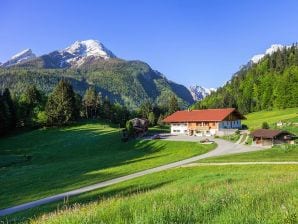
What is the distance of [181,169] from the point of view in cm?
4656

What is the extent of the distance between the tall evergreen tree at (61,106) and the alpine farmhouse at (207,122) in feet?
101

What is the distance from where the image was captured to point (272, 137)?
7662cm

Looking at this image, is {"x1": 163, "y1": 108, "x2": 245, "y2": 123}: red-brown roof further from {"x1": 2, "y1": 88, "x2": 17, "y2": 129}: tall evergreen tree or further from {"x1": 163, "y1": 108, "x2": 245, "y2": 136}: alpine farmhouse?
{"x1": 2, "y1": 88, "x2": 17, "y2": 129}: tall evergreen tree

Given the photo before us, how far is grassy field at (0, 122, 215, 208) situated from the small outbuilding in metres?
10.2

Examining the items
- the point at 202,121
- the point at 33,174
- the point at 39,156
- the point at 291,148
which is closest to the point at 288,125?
the point at 202,121

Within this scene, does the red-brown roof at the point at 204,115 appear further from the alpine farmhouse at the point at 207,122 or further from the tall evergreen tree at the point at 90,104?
the tall evergreen tree at the point at 90,104

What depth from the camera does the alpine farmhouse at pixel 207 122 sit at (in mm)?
109769

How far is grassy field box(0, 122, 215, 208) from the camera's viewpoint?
44031mm

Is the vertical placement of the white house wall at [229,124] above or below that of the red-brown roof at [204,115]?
below

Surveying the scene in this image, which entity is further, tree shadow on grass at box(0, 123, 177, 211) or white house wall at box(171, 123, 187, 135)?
white house wall at box(171, 123, 187, 135)

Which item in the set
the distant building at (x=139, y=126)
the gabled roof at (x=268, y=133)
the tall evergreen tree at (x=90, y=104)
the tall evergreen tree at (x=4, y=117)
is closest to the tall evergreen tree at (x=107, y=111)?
the tall evergreen tree at (x=90, y=104)

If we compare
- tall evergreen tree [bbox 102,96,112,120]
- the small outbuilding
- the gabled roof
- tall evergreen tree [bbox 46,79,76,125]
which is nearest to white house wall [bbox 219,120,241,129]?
the gabled roof

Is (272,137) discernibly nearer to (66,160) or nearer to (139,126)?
(66,160)

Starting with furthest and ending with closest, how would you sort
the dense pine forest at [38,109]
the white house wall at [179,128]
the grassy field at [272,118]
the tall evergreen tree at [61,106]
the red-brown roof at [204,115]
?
the grassy field at [272,118], the tall evergreen tree at [61,106], the dense pine forest at [38,109], the white house wall at [179,128], the red-brown roof at [204,115]
